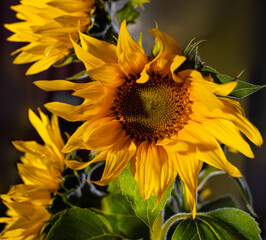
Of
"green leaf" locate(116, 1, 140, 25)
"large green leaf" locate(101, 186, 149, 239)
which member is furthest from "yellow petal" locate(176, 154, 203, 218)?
"green leaf" locate(116, 1, 140, 25)

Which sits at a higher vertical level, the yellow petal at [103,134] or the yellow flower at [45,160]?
the yellow petal at [103,134]

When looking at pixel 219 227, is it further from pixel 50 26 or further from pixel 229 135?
pixel 50 26

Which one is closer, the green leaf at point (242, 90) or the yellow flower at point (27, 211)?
the green leaf at point (242, 90)

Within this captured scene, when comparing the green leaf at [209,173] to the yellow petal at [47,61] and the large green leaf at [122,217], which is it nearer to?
the large green leaf at [122,217]

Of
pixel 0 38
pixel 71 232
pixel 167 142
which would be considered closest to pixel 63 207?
pixel 71 232

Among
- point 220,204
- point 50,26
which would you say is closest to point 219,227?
point 220,204

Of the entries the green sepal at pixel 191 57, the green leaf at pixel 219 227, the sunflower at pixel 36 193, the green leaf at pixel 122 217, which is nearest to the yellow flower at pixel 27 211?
the sunflower at pixel 36 193
